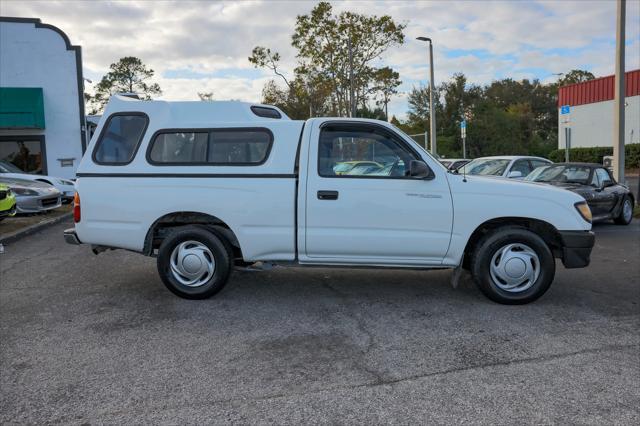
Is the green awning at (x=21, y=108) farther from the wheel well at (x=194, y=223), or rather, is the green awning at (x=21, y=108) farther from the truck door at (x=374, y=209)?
the truck door at (x=374, y=209)

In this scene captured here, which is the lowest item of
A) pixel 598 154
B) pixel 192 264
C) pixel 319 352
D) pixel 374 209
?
pixel 319 352

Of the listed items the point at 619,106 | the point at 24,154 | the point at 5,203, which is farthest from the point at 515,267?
the point at 24,154

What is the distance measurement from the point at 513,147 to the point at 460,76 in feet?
32.6

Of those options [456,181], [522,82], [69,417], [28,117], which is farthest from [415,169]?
[522,82]

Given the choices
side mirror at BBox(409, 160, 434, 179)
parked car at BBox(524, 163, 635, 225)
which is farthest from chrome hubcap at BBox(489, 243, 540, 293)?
parked car at BBox(524, 163, 635, 225)

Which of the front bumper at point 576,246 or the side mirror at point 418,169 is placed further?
the front bumper at point 576,246

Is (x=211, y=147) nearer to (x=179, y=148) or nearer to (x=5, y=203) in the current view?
(x=179, y=148)

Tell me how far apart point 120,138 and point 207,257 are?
5.18ft

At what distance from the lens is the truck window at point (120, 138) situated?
19.0 ft

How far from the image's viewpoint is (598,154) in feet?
103

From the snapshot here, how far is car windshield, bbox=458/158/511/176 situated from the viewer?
490 inches

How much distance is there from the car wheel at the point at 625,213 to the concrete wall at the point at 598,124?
76.7 ft

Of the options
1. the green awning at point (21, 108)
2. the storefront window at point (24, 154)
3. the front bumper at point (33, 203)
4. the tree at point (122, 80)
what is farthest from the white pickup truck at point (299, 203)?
the tree at point (122, 80)

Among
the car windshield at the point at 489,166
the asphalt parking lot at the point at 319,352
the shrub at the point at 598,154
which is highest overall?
the shrub at the point at 598,154
